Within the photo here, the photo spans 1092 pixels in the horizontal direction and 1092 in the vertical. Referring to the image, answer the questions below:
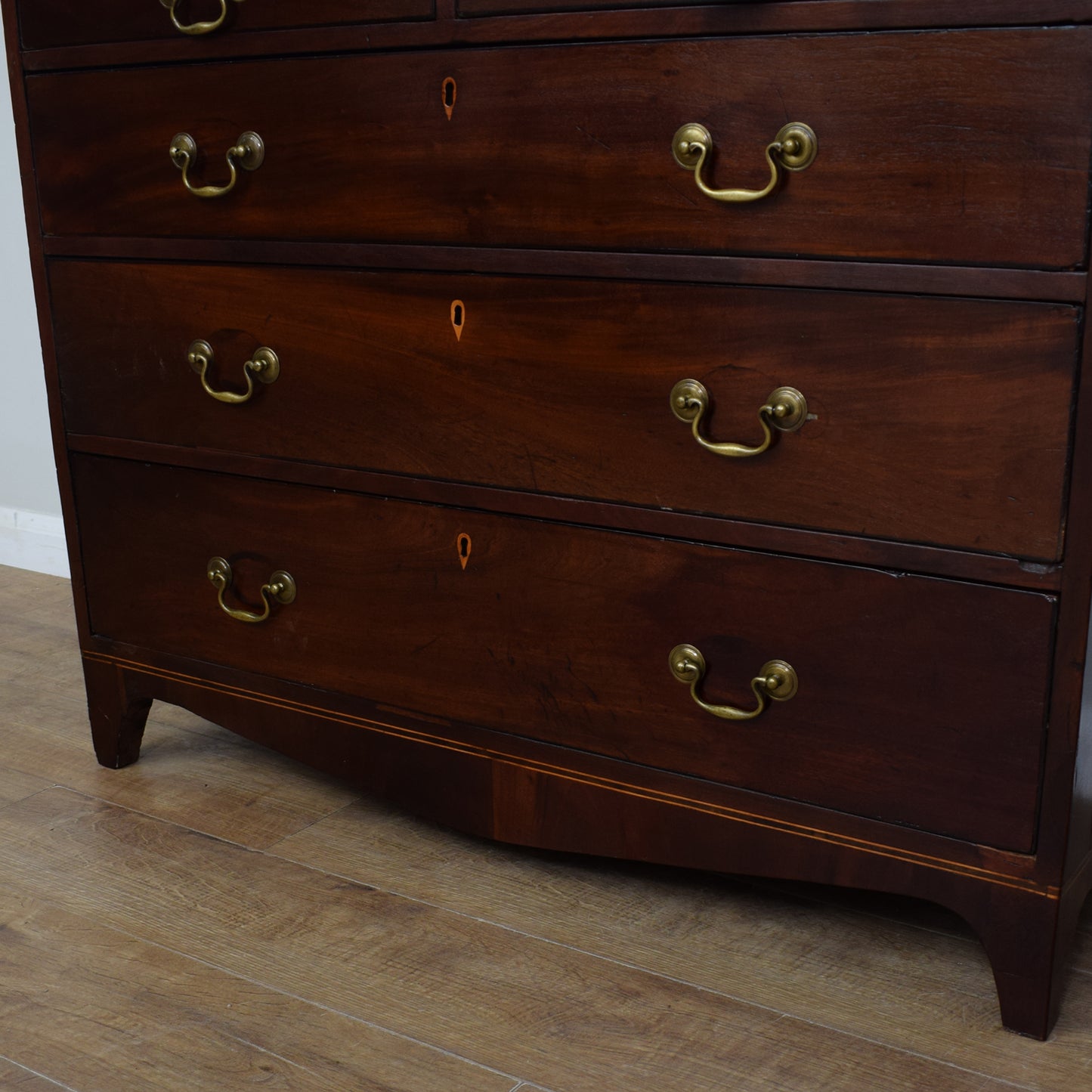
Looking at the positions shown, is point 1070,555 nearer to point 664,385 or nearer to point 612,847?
point 664,385

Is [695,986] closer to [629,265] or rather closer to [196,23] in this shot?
[629,265]

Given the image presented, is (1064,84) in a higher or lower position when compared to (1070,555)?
higher

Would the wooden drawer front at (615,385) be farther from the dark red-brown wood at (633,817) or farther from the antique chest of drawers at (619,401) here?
the dark red-brown wood at (633,817)

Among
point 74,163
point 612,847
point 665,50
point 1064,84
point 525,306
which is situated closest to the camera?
point 1064,84

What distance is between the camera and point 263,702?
1428 mm

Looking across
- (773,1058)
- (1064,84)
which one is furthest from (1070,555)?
(773,1058)

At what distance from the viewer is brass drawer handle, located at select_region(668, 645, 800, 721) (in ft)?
3.61

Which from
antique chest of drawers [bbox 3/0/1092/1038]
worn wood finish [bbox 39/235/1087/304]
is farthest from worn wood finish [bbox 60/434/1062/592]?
worn wood finish [bbox 39/235/1087/304]

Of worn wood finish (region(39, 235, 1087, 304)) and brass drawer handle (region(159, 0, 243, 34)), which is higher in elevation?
brass drawer handle (region(159, 0, 243, 34))

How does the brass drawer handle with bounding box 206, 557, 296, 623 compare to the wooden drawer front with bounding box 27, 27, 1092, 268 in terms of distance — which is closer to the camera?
the wooden drawer front with bounding box 27, 27, 1092, 268

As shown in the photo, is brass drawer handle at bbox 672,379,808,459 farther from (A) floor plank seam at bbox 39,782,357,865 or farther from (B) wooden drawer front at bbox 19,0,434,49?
(A) floor plank seam at bbox 39,782,357,865

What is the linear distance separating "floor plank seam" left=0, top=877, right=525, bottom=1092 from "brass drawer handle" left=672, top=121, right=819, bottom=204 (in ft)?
2.29

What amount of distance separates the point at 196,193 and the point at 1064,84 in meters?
0.78

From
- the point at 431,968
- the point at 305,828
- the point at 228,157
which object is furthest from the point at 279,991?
the point at 228,157
